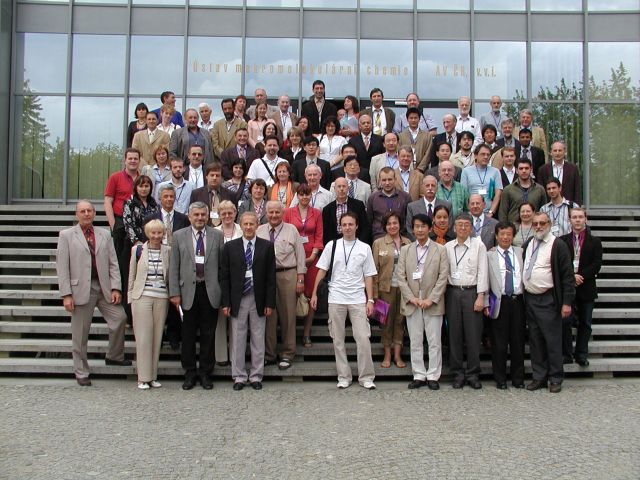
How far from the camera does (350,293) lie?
8430 millimetres

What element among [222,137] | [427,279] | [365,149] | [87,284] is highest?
[222,137]

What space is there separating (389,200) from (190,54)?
8.28 metres

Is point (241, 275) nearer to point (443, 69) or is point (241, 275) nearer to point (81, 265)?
point (81, 265)

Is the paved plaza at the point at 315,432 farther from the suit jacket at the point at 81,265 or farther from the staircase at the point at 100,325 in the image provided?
the suit jacket at the point at 81,265

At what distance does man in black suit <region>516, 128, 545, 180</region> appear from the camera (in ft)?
37.4

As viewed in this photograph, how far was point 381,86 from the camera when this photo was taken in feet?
52.0

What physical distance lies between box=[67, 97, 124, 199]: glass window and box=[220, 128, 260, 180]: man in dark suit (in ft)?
18.3

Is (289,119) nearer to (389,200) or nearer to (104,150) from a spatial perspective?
(389,200)

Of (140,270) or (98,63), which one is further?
(98,63)

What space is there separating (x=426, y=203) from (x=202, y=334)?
3308 mm

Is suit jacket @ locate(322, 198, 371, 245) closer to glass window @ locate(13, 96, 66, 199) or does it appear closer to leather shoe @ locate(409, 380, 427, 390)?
leather shoe @ locate(409, 380, 427, 390)

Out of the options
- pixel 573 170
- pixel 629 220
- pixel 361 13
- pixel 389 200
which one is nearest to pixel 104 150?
pixel 361 13

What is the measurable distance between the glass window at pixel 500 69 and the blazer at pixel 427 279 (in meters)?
8.39

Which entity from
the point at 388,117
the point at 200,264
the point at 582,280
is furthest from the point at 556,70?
the point at 200,264
